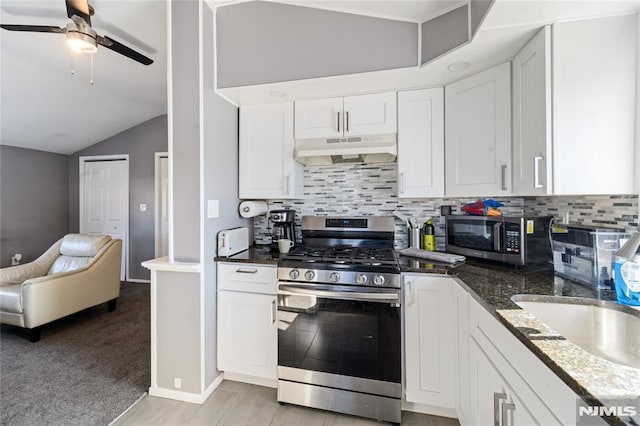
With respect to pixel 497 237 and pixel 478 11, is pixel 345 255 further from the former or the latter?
pixel 478 11

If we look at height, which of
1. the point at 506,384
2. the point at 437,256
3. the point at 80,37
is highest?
the point at 80,37

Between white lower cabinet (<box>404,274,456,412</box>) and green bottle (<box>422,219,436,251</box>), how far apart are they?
56cm

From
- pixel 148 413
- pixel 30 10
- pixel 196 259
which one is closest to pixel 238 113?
pixel 196 259

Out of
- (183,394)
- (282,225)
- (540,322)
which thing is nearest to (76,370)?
(183,394)

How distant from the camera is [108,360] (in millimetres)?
2236

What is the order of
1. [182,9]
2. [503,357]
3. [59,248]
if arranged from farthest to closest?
[59,248] < [182,9] < [503,357]

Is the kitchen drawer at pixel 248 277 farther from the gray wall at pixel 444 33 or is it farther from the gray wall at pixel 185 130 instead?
the gray wall at pixel 444 33

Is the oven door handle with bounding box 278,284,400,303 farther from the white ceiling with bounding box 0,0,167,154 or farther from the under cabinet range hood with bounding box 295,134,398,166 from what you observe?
the white ceiling with bounding box 0,0,167,154

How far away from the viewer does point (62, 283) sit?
270cm

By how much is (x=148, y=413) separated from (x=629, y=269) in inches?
101

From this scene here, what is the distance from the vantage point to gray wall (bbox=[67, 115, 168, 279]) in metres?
4.24

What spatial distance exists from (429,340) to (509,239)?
767 mm

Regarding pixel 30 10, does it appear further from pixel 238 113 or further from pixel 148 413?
pixel 148 413

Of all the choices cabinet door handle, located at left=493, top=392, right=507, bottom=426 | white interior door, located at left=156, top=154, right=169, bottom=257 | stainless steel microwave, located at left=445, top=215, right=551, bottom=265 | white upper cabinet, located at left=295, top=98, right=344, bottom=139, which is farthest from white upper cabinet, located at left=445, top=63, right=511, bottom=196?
white interior door, located at left=156, top=154, right=169, bottom=257
